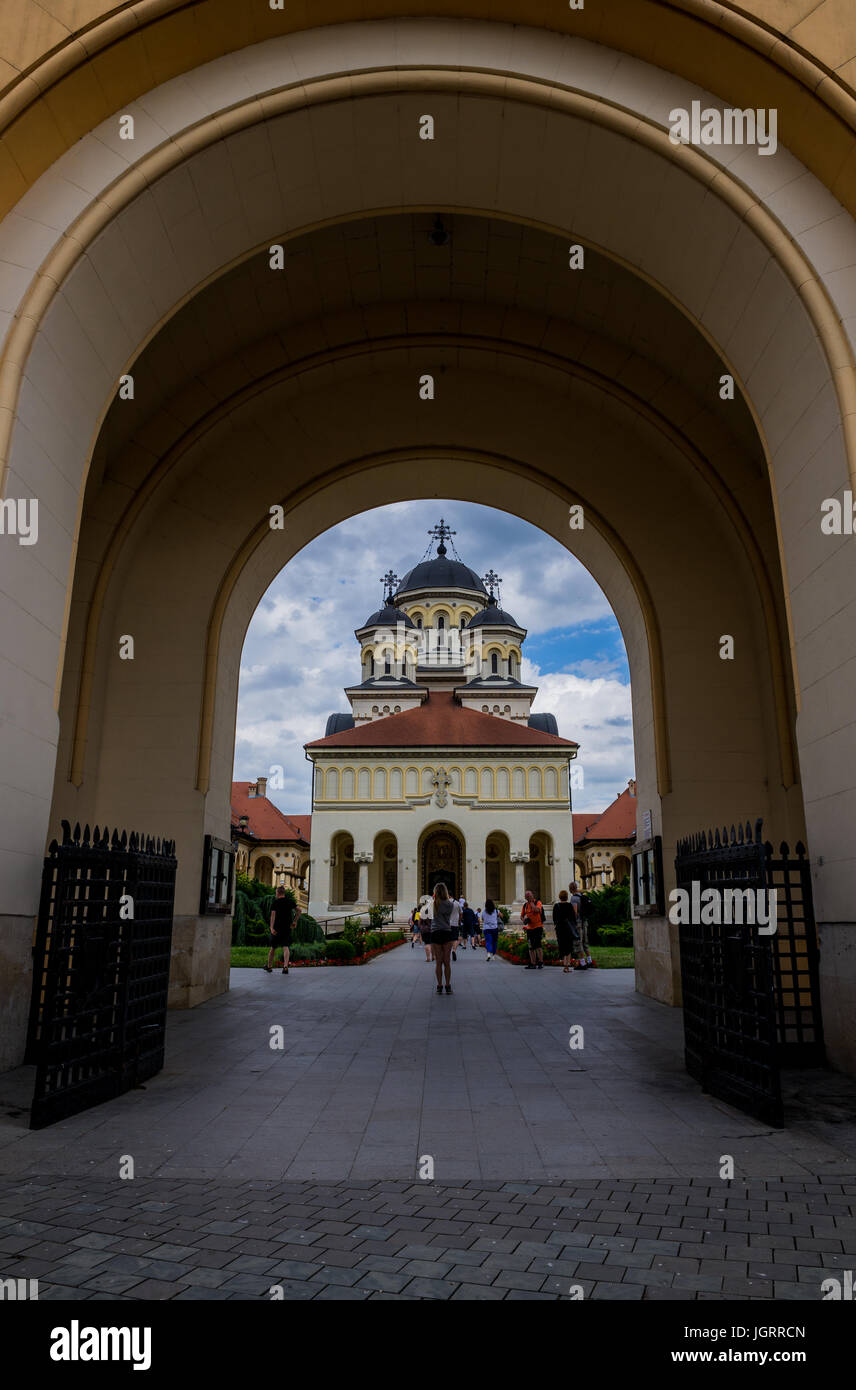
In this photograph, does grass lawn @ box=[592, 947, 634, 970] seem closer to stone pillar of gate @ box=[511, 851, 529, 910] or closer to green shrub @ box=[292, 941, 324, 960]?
green shrub @ box=[292, 941, 324, 960]

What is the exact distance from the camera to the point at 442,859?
185 ft

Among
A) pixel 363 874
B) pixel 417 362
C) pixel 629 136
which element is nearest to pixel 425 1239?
pixel 629 136

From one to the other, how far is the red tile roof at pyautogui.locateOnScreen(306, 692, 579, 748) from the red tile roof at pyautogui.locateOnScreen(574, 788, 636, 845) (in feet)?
43.2

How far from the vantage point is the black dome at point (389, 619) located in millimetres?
67188

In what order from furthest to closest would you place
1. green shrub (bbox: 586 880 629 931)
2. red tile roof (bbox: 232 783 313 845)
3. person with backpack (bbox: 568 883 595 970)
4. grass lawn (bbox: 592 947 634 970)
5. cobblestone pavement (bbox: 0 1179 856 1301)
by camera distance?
red tile roof (bbox: 232 783 313 845)
green shrub (bbox: 586 880 629 931)
grass lawn (bbox: 592 947 634 970)
person with backpack (bbox: 568 883 595 970)
cobblestone pavement (bbox: 0 1179 856 1301)

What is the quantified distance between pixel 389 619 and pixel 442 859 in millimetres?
20212

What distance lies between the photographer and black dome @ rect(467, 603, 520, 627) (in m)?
66.1

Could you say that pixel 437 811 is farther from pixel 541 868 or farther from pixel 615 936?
pixel 615 936

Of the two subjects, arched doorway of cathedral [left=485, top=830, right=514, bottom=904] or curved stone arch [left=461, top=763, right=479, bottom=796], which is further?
arched doorway of cathedral [left=485, top=830, right=514, bottom=904]

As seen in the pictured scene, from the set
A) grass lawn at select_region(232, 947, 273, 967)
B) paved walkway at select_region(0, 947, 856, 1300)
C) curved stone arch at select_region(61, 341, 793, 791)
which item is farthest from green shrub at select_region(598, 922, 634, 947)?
paved walkway at select_region(0, 947, 856, 1300)

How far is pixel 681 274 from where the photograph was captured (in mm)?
8250
